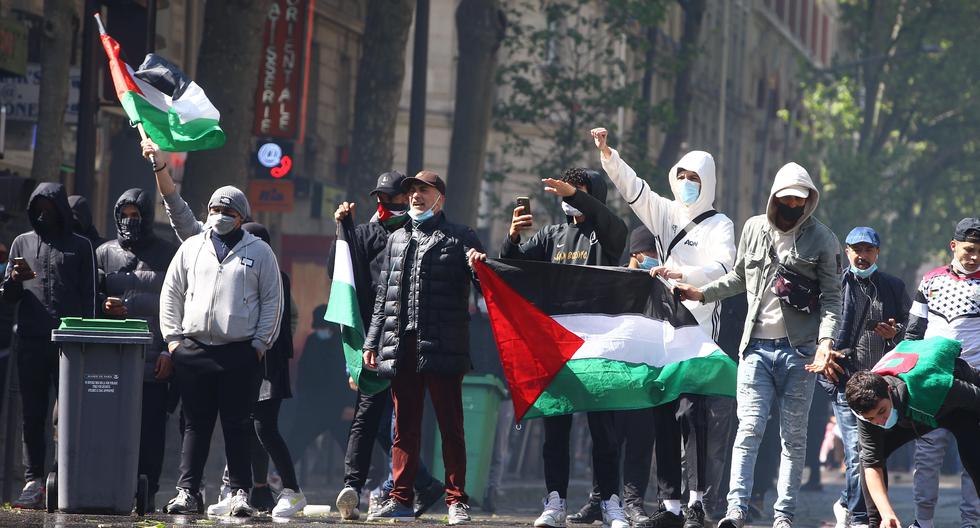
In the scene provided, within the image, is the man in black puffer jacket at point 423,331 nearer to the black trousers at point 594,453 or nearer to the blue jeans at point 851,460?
the black trousers at point 594,453

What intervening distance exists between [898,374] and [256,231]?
417 centimetres

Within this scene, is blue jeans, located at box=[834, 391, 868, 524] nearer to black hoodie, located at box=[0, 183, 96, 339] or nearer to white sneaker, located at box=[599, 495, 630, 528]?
white sneaker, located at box=[599, 495, 630, 528]

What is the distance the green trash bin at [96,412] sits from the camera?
35.8 ft

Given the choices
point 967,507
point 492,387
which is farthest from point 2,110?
point 967,507

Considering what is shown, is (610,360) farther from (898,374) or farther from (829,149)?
(829,149)

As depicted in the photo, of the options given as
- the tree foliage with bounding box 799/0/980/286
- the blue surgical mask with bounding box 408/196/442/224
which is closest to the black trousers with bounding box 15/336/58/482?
the blue surgical mask with bounding box 408/196/442/224

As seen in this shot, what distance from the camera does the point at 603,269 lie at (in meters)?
11.2

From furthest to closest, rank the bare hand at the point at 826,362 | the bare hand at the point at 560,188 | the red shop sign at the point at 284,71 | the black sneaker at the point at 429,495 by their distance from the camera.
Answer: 1. the red shop sign at the point at 284,71
2. the black sneaker at the point at 429,495
3. the bare hand at the point at 826,362
4. the bare hand at the point at 560,188

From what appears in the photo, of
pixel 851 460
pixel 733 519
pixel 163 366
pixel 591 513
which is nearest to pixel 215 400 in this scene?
pixel 163 366

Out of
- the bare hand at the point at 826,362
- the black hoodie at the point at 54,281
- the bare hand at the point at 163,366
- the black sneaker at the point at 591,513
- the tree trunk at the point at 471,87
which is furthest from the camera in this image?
the tree trunk at the point at 471,87

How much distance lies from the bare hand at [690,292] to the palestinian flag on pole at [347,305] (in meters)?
1.78

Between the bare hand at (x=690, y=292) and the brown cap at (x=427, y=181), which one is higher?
the brown cap at (x=427, y=181)

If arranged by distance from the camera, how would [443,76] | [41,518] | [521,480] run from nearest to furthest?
[41,518] → [521,480] → [443,76]

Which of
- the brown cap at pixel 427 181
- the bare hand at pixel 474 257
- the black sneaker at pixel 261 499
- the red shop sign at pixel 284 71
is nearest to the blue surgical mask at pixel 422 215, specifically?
A: the brown cap at pixel 427 181
